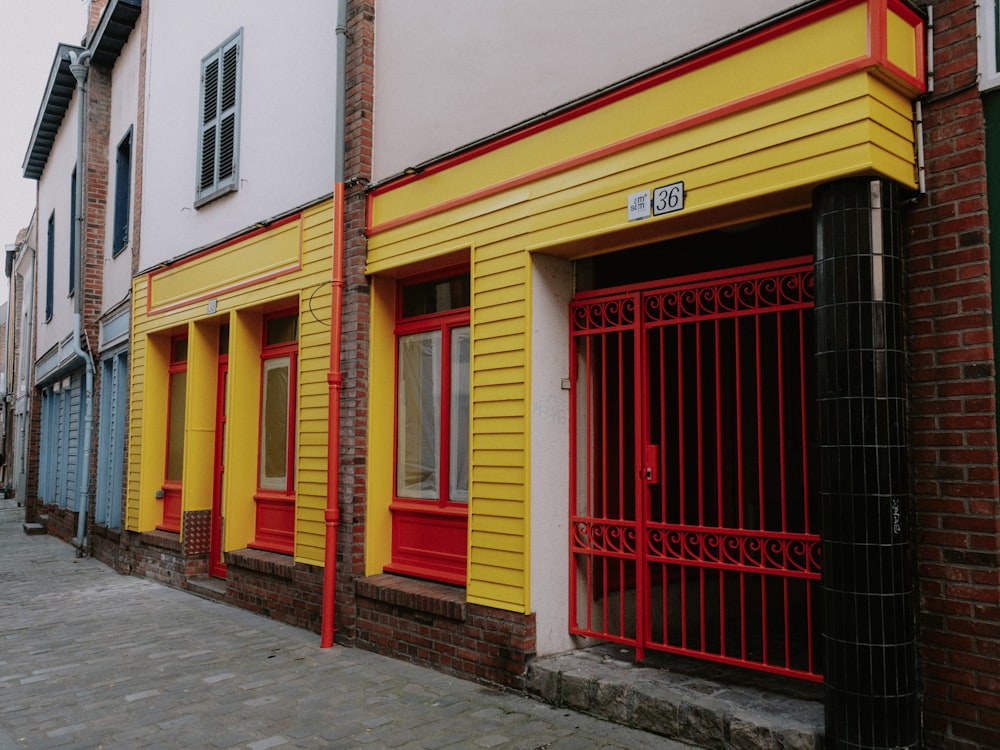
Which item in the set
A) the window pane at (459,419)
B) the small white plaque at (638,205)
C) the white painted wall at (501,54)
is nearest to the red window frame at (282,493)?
the window pane at (459,419)

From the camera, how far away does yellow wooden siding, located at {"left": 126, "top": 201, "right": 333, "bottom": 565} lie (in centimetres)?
773

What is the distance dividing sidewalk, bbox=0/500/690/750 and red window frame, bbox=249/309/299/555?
2.62 feet

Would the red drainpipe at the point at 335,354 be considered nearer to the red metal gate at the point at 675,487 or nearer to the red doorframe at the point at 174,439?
the red metal gate at the point at 675,487

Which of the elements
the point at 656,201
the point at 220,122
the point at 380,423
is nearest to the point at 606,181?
the point at 656,201

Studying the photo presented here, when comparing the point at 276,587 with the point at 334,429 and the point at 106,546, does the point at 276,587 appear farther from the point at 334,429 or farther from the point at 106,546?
the point at 106,546

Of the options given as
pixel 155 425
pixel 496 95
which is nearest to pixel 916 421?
pixel 496 95

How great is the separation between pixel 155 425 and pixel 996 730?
1012cm

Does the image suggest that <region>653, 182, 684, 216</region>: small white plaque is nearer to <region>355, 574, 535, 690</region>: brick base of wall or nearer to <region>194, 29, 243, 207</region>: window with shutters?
<region>355, 574, 535, 690</region>: brick base of wall

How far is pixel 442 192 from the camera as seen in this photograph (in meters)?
6.59

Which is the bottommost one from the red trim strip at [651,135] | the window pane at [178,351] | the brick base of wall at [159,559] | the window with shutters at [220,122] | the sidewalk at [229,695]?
the sidewalk at [229,695]

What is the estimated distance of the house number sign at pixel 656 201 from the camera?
192 inches

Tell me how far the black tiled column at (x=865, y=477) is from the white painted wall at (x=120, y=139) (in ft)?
34.5

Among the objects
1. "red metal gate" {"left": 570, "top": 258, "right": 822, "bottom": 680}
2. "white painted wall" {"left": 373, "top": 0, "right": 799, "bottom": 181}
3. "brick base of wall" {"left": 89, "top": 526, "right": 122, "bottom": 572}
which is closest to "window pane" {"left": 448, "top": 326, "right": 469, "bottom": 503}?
"red metal gate" {"left": 570, "top": 258, "right": 822, "bottom": 680}

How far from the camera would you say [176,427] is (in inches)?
437
